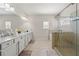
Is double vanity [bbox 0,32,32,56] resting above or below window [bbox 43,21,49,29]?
below

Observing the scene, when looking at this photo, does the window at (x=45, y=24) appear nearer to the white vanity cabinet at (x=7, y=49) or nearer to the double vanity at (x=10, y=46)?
the double vanity at (x=10, y=46)

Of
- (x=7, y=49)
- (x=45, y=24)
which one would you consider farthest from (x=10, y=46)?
(x=45, y=24)

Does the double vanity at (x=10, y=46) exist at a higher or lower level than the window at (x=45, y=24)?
lower

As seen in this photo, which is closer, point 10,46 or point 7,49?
point 7,49

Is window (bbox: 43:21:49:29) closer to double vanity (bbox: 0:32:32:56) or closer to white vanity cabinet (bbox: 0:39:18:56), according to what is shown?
double vanity (bbox: 0:32:32:56)

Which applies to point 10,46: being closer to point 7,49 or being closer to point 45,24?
point 7,49

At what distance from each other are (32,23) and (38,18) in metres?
0.20

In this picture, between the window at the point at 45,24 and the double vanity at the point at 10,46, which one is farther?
the window at the point at 45,24

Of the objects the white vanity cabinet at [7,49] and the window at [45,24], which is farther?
the window at [45,24]

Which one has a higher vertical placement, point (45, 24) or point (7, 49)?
point (45, 24)

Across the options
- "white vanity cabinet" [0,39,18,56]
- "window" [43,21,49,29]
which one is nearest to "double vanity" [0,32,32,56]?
"white vanity cabinet" [0,39,18,56]

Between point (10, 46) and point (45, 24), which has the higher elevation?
point (45, 24)

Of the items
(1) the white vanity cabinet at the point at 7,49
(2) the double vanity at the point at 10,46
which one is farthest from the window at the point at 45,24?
(1) the white vanity cabinet at the point at 7,49

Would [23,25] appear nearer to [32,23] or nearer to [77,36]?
[32,23]
